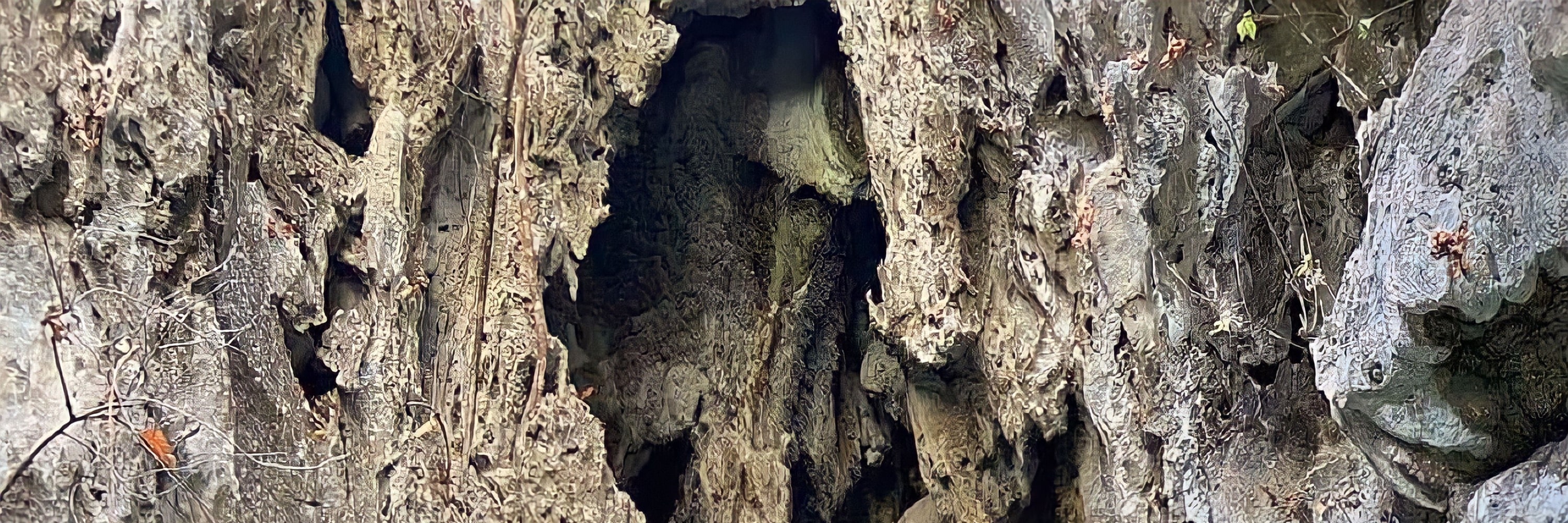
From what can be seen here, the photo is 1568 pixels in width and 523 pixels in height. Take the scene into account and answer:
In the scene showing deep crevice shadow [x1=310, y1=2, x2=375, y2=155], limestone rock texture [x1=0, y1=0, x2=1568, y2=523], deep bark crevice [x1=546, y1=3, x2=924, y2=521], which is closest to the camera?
limestone rock texture [x1=0, y1=0, x2=1568, y2=523]

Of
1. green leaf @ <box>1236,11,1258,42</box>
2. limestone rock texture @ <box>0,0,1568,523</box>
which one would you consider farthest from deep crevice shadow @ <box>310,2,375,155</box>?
green leaf @ <box>1236,11,1258,42</box>

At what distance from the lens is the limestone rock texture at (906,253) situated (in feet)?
6.31

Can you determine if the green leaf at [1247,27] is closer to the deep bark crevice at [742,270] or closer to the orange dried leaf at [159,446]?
the deep bark crevice at [742,270]

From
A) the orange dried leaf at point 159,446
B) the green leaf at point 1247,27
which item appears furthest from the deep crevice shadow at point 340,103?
the green leaf at point 1247,27

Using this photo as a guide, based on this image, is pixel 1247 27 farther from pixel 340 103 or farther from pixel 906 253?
pixel 340 103

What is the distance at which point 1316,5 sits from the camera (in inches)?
80.2

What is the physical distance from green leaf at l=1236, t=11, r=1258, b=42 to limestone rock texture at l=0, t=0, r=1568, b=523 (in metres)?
0.03

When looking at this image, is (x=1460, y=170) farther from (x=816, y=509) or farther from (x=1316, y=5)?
(x=816, y=509)

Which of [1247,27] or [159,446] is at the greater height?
[1247,27]

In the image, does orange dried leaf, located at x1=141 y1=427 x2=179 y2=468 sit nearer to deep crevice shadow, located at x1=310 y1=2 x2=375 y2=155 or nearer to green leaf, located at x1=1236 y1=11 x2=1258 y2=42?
deep crevice shadow, located at x1=310 y1=2 x2=375 y2=155

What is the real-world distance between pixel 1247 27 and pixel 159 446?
229 centimetres

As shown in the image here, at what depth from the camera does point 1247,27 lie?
2031 millimetres

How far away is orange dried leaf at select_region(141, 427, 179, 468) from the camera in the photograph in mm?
2039

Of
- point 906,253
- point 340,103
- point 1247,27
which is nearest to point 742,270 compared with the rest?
point 906,253
